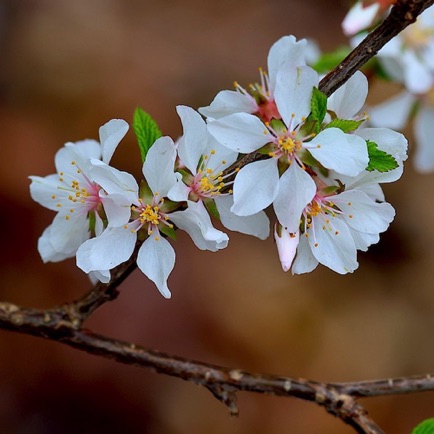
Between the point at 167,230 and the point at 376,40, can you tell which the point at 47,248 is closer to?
the point at 167,230

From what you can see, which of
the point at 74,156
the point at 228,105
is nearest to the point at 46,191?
the point at 74,156

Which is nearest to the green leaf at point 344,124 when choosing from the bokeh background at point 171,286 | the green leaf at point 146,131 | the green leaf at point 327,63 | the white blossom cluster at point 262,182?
the white blossom cluster at point 262,182

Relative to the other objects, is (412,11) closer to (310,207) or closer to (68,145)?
(310,207)

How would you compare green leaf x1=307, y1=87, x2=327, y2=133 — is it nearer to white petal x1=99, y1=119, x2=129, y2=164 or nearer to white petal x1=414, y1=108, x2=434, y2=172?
white petal x1=99, y1=119, x2=129, y2=164

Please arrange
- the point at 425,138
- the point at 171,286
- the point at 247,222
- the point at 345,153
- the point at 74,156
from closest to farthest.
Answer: the point at 345,153
the point at 247,222
the point at 74,156
the point at 425,138
the point at 171,286

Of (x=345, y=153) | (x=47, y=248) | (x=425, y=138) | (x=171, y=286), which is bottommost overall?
(x=47, y=248)

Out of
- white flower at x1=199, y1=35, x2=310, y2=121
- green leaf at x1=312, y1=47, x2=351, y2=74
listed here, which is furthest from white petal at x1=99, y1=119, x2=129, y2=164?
green leaf at x1=312, y1=47, x2=351, y2=74

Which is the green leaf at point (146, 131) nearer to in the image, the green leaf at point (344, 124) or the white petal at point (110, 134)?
the white petal at point (110, 134)
